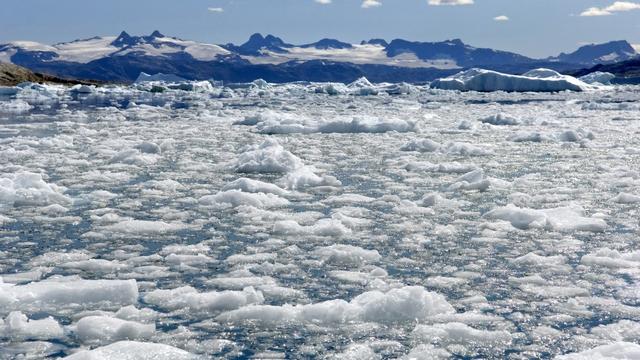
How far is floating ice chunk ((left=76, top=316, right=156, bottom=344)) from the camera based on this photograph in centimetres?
465

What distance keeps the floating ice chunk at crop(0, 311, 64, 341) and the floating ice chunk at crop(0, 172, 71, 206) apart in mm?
4715

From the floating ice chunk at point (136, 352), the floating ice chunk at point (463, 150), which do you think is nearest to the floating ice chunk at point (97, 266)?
the floating ice chunk at point (136, 352)

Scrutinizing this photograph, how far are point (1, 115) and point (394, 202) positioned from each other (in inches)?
1080

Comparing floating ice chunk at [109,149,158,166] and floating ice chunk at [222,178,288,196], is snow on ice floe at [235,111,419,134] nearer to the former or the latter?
floating ice chunk at [109,149,158,166]

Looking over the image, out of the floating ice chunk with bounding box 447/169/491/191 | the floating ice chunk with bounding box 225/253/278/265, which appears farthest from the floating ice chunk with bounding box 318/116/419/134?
the floating ice chunk with bounding box 225/253/278/265

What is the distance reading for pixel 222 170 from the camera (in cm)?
1262

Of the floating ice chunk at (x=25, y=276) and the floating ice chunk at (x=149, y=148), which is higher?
the floating ice chunk at (x=149, y=148)

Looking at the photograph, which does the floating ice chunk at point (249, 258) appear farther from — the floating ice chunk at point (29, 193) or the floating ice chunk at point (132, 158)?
the floating ice chunk at point (132, 158)

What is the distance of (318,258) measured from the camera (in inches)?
265

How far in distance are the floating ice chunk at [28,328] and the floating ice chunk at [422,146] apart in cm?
1194

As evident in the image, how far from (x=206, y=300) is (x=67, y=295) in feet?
3.58

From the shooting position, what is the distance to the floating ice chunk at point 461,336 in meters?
4.62

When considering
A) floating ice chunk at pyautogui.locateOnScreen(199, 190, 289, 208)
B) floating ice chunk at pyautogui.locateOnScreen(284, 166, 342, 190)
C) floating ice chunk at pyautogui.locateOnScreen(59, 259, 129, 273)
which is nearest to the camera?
floating ice chunk at pyautogui.locateOnScreen(59, 259, 129, 273)

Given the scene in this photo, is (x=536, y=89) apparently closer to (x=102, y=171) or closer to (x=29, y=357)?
(x=102, y=171)
